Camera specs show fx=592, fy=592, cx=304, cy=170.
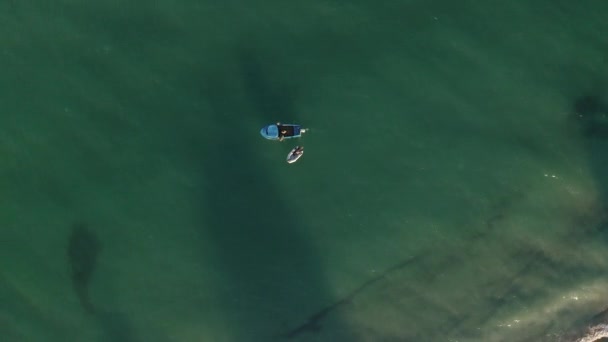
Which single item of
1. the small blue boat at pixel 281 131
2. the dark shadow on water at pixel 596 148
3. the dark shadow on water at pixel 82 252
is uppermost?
the small blue boat at pixel 281 131

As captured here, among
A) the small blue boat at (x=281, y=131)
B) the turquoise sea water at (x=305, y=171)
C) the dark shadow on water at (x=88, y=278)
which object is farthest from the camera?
the dark shadow on water at (x=88, y=278)

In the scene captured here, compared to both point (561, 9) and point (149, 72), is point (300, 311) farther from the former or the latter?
point (561, 9)

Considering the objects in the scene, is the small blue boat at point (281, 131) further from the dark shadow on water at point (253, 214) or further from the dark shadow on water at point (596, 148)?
the dark shadow on water at point (596, 148)

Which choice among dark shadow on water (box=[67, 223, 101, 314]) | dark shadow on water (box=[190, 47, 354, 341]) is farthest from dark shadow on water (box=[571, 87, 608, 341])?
dark shadow on water (box=[67, 223, 101, 314])

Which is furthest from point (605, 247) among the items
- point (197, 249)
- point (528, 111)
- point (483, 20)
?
point (197, 249)

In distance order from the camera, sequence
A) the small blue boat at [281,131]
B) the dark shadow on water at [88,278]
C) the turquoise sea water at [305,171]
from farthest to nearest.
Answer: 1. the dark shadow on water at [88,278]
2. the turquoise sea water at [305,171]
3. the small blue boat at [281,131]

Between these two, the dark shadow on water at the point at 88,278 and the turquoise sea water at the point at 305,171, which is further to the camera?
the dark shadow on water at the point at 88,278

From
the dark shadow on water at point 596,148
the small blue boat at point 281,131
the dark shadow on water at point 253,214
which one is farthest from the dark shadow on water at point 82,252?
the dark shadow on water at point 596,148
